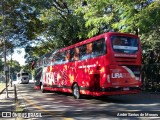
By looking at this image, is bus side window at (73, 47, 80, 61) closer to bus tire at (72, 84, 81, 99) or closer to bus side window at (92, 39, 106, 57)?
bus tire at (72, 84, 81, 99)

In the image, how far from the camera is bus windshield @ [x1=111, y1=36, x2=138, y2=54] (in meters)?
15.8

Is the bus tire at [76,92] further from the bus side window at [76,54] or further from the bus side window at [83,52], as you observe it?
the bus side window at [83,52]

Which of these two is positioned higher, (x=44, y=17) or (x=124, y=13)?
(x=44, y=17)

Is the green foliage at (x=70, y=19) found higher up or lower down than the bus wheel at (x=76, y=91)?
higher up

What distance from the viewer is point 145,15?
16609 mm

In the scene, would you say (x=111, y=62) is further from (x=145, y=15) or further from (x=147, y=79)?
(x=147, y=79)

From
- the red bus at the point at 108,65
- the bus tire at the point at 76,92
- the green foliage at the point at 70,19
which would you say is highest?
the green foliage at the point at 70,19

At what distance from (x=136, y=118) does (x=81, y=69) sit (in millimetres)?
8570

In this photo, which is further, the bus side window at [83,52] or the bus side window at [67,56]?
the bus side window at [67,56]

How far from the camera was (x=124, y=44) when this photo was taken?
16.1 metres

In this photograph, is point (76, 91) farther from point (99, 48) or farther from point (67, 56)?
point (99, 48)

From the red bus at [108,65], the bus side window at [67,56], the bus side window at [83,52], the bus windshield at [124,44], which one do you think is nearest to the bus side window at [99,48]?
the red bus at [108,65]

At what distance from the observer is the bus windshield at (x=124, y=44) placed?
15812 mm

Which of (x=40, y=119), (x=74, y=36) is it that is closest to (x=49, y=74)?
(x=74, y=36)
